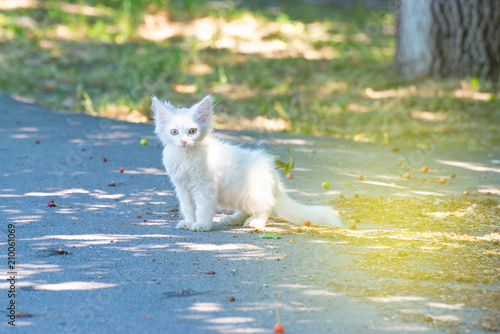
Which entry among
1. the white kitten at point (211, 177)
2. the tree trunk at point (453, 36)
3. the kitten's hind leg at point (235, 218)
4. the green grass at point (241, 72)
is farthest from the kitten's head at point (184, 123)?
the tree trunk at point (453, 36)

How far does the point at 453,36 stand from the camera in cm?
1002

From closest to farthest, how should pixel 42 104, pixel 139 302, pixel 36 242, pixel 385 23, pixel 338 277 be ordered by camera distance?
pixel 139 302 → pixel 338 277 → pixel 36 242 → pixel 42 104 → pixel 385 23

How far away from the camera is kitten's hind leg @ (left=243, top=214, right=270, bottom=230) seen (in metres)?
5.04

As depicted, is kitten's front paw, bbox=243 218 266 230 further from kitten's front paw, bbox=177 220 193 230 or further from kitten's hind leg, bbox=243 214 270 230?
kitten's front paw, bbox=177 220 193 230

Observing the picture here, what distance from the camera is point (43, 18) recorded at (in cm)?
1343

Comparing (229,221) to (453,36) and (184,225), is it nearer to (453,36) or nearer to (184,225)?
(184,225)

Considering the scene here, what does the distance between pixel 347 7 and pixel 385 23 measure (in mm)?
1996

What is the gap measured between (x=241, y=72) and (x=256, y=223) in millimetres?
6880

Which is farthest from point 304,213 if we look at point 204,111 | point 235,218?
point 204,111

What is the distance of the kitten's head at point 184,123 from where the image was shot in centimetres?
488

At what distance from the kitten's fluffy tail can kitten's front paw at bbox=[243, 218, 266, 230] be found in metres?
0.20

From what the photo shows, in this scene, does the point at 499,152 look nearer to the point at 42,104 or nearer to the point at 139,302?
the point at 139,302

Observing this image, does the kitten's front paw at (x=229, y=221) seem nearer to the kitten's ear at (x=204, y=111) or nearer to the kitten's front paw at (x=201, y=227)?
the kitten's front paw at (x=201, y=227)

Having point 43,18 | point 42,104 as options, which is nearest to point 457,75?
point 42,104
